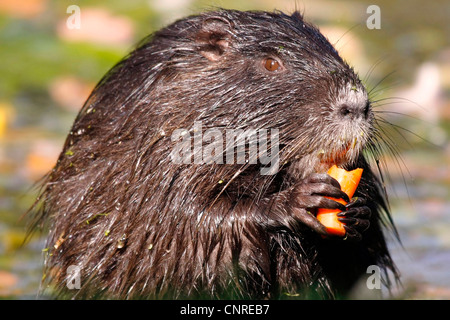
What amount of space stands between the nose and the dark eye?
465 mm

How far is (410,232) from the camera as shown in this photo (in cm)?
662

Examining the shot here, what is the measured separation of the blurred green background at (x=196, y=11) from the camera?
20.4 feet

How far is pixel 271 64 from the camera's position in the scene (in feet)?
14.9

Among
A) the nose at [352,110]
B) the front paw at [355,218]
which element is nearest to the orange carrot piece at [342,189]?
the front paw at [355,218]

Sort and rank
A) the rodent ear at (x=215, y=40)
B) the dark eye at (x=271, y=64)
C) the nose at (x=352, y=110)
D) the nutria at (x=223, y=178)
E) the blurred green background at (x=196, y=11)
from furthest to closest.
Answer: the blurred green background at (x=196, y=11), the rodent ear at (x=215, y=40), the dark eye at (x=271, y=64), the nutria at (x=223, y=178), the nose at (x=352, y=110)

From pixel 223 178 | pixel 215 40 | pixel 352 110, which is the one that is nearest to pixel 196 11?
pixel 215 40

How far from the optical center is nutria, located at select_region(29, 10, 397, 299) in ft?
14.3

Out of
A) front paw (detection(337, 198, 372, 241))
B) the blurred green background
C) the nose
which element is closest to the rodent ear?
the blurred green background

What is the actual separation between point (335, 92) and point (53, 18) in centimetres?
750

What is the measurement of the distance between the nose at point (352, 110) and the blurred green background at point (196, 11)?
0.61 meters

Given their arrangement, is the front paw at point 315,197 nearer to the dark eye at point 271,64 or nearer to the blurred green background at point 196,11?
the dark eye at point 271,64

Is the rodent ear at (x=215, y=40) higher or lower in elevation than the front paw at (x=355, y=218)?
higher
